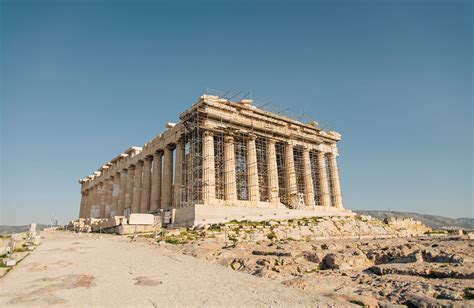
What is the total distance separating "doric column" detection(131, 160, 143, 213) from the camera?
49016mm

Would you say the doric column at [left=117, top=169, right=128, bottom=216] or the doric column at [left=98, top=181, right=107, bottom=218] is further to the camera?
the doric column at [left=98, top=181, right=107, bottom=218]

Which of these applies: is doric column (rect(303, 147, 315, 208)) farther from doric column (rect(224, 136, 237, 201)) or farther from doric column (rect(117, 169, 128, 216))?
doric column (rect(117, 169, 128, 216))

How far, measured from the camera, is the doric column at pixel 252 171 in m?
39.2

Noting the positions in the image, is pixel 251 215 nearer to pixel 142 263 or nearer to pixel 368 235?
pixel 368 235

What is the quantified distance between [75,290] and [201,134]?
3072 centimetres

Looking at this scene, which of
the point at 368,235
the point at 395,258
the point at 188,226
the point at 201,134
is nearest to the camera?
the point at 395,258

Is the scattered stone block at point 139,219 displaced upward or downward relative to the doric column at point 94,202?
downward

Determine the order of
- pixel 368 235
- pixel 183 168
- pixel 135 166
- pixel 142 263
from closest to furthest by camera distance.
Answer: pixel 142 263, pixel 368 235, pixel 183 168, pixel 135 166

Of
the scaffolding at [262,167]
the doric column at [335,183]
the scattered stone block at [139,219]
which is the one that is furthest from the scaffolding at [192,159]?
the doric column at [335,183]

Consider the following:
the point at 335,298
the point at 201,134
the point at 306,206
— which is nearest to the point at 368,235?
the point at 306,206

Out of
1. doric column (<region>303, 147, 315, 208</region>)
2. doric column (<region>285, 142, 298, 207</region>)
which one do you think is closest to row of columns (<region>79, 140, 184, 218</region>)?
doric column (<region>285, 142, 298, 207</region>)

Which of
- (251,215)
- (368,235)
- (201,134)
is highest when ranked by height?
(201,134)

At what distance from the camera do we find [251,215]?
1405 inches

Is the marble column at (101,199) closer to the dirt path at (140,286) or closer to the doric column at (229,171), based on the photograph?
the doric column at (229,171)
